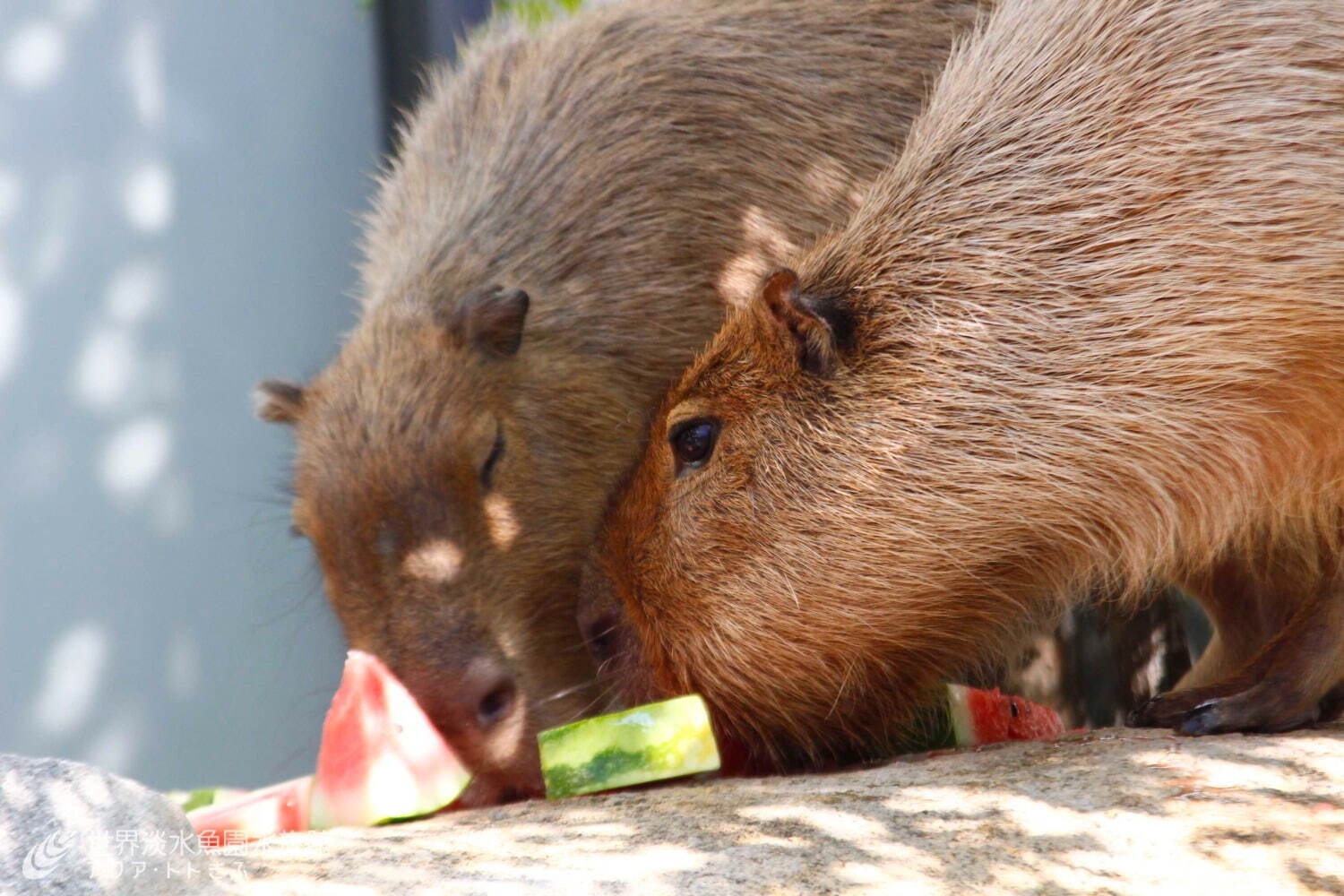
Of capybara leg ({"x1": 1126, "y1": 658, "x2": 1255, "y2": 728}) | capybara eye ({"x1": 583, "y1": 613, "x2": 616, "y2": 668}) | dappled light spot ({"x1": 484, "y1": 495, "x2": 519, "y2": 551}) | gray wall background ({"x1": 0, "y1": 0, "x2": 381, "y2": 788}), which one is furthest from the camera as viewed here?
gray wall background ({"x1": 0, "y1": 0, "x2": 381, "y2": 788})

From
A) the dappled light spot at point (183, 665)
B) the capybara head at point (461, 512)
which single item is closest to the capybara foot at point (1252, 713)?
the capybara head at point (461, 512)

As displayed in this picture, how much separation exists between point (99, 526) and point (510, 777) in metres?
3.09

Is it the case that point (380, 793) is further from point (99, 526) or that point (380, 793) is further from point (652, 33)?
point (99, 526)

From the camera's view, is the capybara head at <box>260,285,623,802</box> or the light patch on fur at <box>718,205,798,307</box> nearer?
Answer: the capybara head at <box>260,285,623,802</box>

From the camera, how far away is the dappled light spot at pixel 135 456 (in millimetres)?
6312

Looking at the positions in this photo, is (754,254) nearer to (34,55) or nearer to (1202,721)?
(1202,721)

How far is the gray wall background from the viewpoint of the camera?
5.94 meters

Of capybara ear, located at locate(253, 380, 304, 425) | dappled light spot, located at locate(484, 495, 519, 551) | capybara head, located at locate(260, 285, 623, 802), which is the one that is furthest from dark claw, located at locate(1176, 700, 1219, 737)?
capybara ear, located at locate(253, 380, 304, 425)

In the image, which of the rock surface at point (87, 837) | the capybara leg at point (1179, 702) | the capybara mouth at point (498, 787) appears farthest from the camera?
the capybara mouth at point (498, 787)

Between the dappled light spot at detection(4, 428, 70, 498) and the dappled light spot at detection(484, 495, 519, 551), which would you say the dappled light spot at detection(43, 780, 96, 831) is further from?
the dappled light spot at detection(4, 428, 70, 498)

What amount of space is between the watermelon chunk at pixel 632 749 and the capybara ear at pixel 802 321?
85 centimetres

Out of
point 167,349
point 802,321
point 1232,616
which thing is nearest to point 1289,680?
point 1232,616

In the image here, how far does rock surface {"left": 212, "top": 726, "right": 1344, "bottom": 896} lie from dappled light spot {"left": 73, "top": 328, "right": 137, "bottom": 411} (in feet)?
11.6

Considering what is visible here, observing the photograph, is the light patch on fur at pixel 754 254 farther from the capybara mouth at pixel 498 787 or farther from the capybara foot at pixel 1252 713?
the capybara foot at pixel 1252 713
